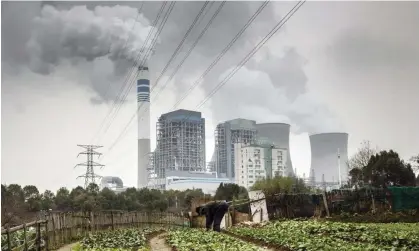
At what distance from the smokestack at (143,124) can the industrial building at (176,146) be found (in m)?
3.42

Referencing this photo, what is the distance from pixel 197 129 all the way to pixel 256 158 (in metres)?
34.6

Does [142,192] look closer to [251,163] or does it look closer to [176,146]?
[251,163]

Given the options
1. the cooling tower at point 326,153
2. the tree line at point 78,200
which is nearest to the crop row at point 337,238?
the tree line at point 78,200

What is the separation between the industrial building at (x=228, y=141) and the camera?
153 metres

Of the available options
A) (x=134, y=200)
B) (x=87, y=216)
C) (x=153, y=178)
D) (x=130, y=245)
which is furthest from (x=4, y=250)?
(x=153, y=178)

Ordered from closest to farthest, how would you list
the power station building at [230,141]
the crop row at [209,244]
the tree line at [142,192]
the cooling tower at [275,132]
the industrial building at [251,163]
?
the crop row at [209,244] → the tree line at [142,192] → the industrial building at [251,163] → the power station building at [230,141] → the cooling tower at [275,132]

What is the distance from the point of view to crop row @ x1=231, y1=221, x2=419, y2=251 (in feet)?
36.9

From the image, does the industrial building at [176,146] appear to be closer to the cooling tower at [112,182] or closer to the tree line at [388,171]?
the cooling tower at [112,182]

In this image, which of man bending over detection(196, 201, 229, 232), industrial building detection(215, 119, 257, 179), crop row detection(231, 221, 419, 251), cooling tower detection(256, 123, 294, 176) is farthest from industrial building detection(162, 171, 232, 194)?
crop row detection(231, 221, 419, 251)

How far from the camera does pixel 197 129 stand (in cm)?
15938

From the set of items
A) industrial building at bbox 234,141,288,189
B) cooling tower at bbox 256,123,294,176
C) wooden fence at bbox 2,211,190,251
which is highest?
cooling tower at bbox 256,123,294,176

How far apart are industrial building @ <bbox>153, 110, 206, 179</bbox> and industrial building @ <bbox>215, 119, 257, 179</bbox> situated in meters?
6.19

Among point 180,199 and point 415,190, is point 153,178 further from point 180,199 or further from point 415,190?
point 415,190

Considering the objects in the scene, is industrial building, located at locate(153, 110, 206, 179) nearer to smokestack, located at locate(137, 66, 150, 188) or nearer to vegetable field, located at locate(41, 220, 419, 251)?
smokestack, located at locate(137, 66, 150, 188)
